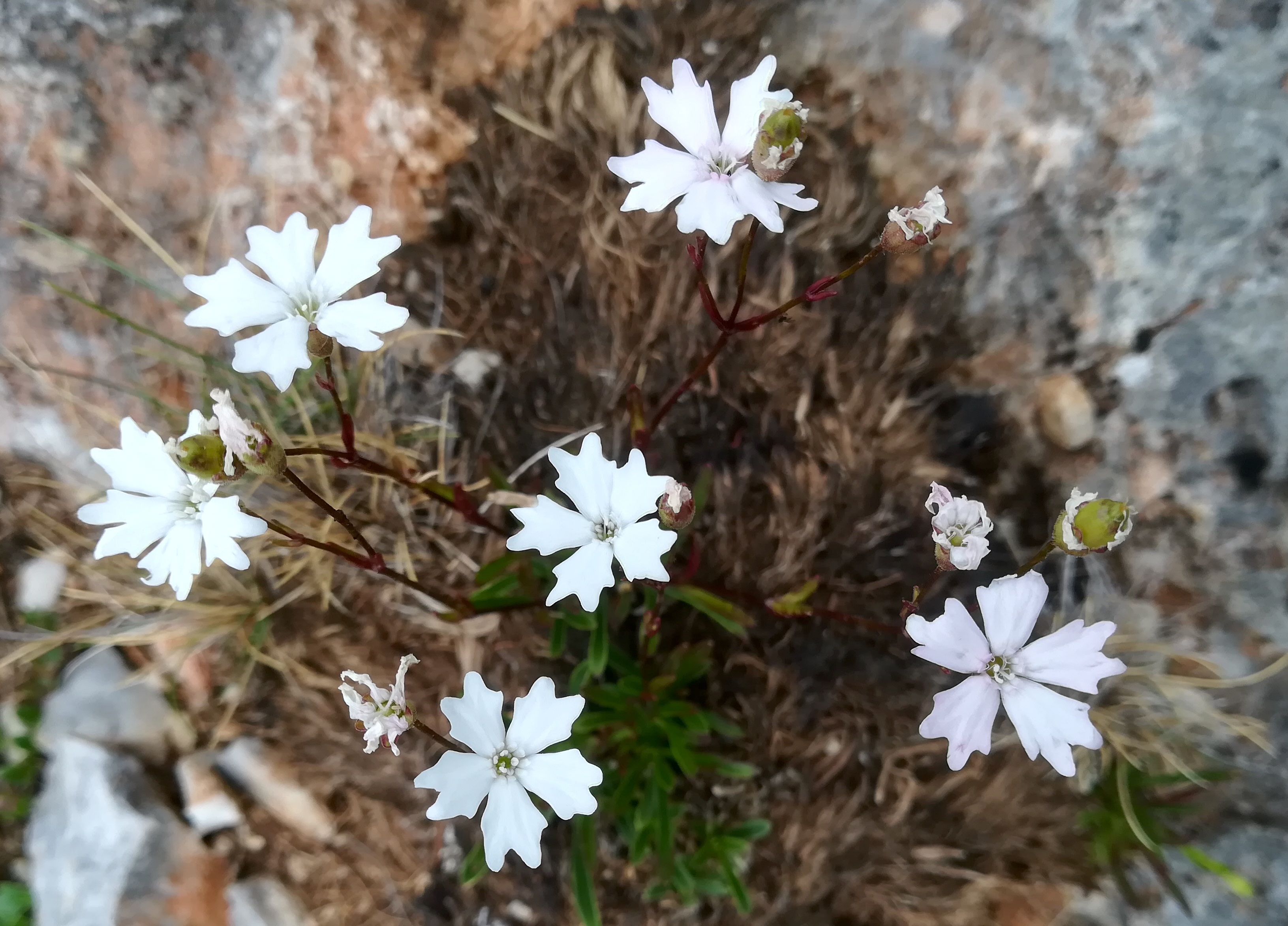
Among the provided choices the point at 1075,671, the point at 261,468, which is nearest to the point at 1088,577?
the point at 1075,671

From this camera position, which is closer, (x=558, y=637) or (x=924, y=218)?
(x=924, y=218)

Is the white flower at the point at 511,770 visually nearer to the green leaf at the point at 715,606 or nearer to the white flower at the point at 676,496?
the white flower at the point at 676,496

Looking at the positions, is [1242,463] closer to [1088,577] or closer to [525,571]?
[1088,577]

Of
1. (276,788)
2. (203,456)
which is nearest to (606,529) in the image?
(203,456)

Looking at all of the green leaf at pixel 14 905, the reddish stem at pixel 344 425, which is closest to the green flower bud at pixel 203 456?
the reddish stem at pixel 344 425

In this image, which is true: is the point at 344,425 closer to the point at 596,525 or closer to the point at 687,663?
the point at 596,525
